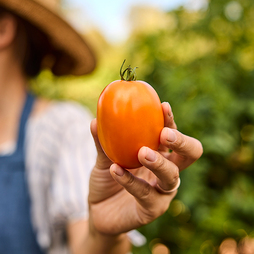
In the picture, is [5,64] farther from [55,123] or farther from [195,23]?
[195,23]

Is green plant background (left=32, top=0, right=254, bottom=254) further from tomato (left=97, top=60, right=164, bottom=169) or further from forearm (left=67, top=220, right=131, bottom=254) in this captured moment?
tomato (left=97, top=60, right=164, bottom=169)

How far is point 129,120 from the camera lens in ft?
2.17

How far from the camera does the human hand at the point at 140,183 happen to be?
63 centimetres

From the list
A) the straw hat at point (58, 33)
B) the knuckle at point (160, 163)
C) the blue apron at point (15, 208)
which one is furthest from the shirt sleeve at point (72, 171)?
the knuckle at point (160, 163)

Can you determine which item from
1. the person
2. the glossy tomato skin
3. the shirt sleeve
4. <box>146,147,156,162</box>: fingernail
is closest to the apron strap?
the person

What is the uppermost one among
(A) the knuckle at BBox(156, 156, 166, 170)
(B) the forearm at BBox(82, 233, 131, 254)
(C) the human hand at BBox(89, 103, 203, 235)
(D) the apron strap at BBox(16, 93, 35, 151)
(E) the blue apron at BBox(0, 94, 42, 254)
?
(A) the knuckle at BBox(156, 156, 166, 170)

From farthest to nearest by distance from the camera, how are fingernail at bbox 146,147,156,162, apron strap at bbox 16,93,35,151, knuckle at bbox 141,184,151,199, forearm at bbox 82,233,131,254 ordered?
apron strap at bbox 16,93,35,151
forearm at bbox 82,233,131,254
knuckle at bbox 141,184,151,199
fingernail at bbox 146,147,156,162

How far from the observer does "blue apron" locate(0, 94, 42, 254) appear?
125cm

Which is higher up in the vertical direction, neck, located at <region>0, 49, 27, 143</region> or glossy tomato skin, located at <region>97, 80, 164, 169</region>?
glossy tomato skin, located at <region>97, 80, 164, 169</region>

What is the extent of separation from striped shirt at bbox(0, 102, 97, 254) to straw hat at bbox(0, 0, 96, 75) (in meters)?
0.46

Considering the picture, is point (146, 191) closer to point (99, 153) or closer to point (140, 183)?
point (140, 183)

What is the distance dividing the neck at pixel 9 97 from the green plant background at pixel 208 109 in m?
0.56

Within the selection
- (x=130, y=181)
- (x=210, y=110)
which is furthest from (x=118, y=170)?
(x=210, y=110)

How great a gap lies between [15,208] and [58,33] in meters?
0.90
